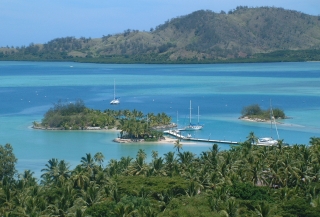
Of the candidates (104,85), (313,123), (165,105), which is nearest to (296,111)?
(313,123)

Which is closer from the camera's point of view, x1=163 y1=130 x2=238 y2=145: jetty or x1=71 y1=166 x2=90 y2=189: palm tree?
x1=71 y1=166 x2=90 y2=189: palm tree

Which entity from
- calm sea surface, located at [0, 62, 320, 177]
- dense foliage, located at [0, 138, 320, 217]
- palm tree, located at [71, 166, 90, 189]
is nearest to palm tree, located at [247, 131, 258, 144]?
calm sea surface, located at [0, 62, 320, 177]

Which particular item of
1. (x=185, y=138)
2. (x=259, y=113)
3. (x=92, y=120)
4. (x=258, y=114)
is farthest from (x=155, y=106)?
(x=185, y=138)

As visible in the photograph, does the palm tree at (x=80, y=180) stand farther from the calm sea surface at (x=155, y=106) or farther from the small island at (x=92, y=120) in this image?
the small island at (x=92, y=120)

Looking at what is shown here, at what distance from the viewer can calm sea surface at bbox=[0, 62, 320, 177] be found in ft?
172

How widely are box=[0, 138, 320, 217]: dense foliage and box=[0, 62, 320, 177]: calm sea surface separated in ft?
38.9

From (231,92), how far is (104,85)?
30.6 m

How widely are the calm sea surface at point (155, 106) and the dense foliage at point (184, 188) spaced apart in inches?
467

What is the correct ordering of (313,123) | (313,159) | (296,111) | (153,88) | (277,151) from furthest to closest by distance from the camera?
(153,88) → (296,111) → (313,123) → (277,151) → (313,159)

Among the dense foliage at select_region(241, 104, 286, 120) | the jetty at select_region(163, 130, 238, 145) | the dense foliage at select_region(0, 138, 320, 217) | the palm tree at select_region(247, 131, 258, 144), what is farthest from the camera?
the dense foliage at select_region(241, 104, 286, 120)

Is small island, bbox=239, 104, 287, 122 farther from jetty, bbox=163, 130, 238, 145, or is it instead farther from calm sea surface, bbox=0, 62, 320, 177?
jetty, bbox=163, 130, 238, 145

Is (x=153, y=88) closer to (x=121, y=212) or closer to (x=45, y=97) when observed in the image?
(x=45, y=97)

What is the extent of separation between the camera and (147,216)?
2245 centimetres

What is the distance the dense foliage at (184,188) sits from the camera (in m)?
24.9
